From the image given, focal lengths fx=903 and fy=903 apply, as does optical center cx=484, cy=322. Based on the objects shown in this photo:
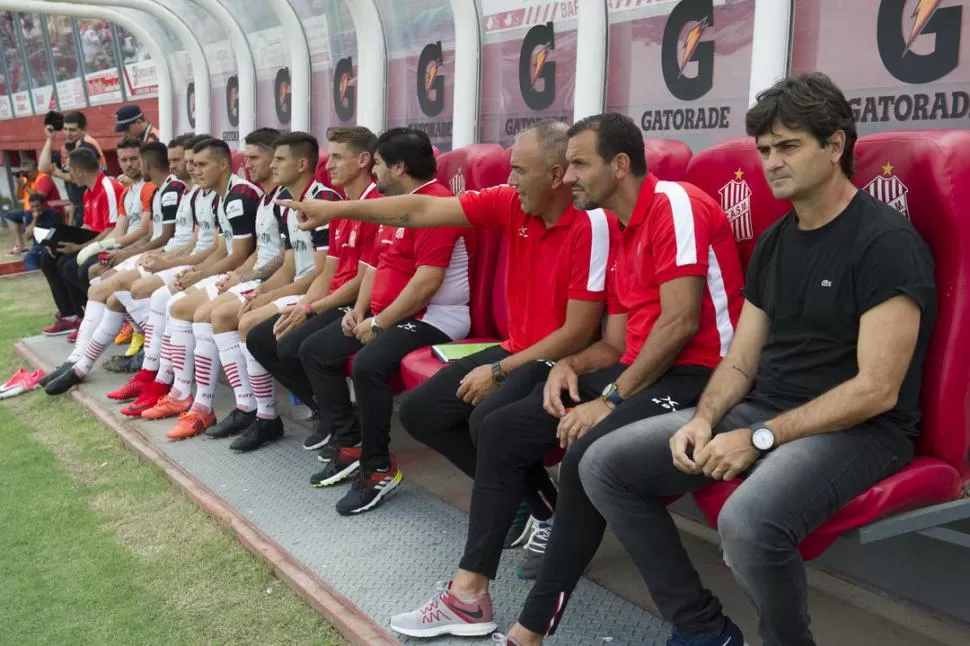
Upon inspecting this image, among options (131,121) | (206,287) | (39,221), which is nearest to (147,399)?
(206,287)

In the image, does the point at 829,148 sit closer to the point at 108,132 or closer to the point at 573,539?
the point at 573,539

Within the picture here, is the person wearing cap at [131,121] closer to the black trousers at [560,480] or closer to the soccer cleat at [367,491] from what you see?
the soccer cleat at [367,491]

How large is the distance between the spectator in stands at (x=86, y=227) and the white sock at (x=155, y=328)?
1805 millimetres

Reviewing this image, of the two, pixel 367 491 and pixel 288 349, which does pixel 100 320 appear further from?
pixel 367 491

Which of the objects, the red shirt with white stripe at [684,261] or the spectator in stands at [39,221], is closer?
the red shirt with white stripe at [684,261]

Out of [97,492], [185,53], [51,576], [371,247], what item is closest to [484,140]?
[371,247]

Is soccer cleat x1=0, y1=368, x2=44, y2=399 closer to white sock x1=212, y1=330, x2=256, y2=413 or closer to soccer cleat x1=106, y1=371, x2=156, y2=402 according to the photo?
soccer cleat x1=106, y1=371, x2=156, y2=402

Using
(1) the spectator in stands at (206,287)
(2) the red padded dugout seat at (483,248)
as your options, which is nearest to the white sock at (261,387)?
(1) the spectator in stands at (206,287)

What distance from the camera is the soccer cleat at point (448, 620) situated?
2.56 meters

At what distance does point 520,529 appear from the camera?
125 inches

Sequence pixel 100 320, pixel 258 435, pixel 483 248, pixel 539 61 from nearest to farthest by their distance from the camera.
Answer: pixel 483 248, pixel 258 435, pixel 539 61, pixel 100 320

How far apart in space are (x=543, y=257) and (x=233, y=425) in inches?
92.6

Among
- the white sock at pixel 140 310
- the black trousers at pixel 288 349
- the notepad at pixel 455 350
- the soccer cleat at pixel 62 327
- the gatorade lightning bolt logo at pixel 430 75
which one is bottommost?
the soccer cleat at pixel 62 327

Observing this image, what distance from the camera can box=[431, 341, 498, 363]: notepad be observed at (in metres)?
3.26
